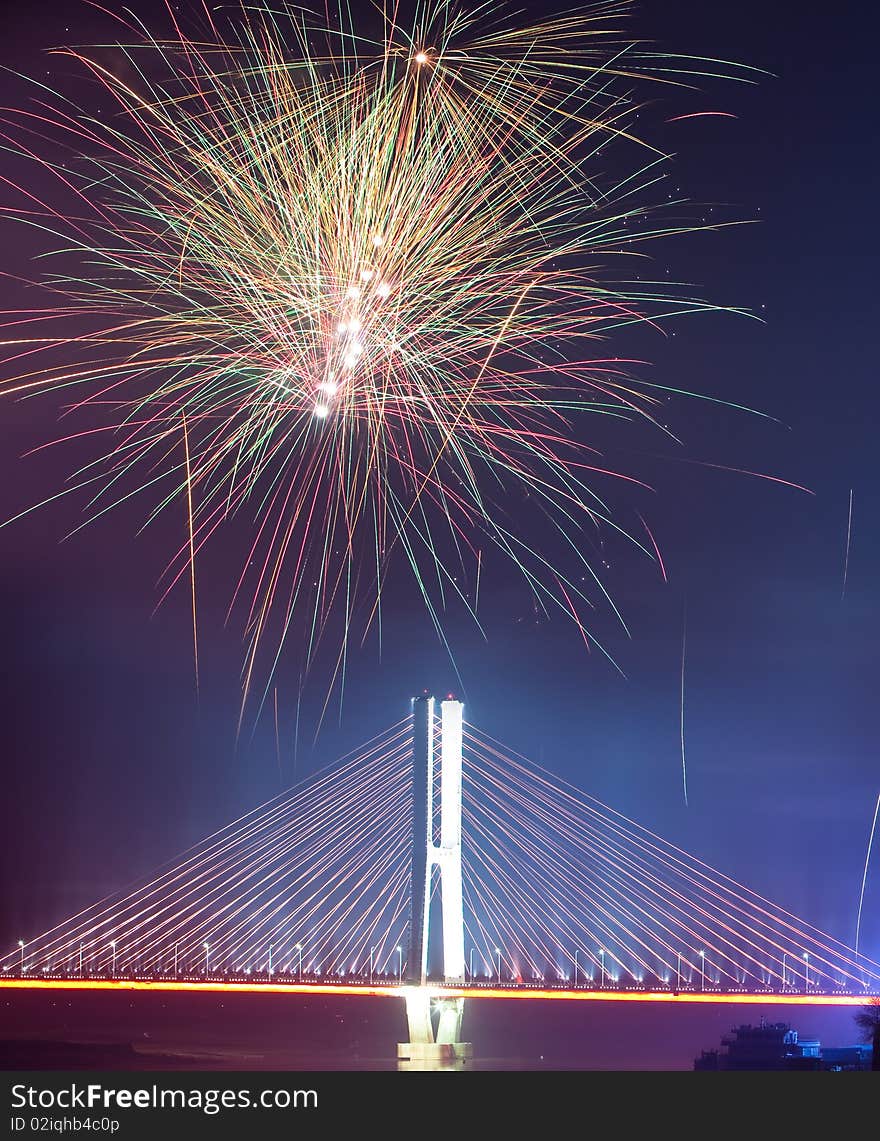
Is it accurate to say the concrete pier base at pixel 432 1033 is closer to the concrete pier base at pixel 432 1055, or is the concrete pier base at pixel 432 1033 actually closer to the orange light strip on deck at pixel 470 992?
the concrete pier base at pixel 432 1055

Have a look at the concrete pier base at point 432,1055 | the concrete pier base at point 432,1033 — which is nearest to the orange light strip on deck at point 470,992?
the concrete pier base at point 432,1033

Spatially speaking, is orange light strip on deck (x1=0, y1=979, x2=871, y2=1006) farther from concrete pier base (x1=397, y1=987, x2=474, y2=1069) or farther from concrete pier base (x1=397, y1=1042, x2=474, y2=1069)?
concrete pier base (x1=397, y1=1042, x2=474, y2=1069)

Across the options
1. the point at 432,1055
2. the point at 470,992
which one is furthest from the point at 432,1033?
the point at 470,992

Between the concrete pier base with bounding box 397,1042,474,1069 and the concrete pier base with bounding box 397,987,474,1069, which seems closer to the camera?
the concrete pier base with bounding box 397,1042,474,1069

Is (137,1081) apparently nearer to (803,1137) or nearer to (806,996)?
(803,1137)

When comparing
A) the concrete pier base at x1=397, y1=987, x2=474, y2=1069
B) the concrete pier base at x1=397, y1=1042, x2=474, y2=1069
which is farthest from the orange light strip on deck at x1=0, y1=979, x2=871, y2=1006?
the concrete pier base at x1=397, y1=1042, x2=474, y2=1069

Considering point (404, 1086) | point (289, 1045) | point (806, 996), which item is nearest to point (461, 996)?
point (806, 996)
